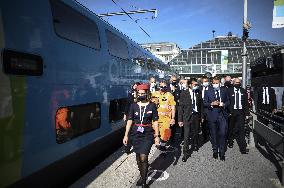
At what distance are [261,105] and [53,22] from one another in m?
7.20

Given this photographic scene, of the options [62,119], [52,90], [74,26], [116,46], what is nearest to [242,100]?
[116,46]

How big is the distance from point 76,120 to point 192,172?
258 cm

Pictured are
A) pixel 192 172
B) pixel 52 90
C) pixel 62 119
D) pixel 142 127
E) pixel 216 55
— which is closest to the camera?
pixel 52 90

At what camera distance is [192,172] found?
6.04 m

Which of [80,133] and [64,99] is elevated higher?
[64,99]

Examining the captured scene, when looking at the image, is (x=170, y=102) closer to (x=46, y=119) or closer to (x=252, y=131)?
(x=252, y=131)

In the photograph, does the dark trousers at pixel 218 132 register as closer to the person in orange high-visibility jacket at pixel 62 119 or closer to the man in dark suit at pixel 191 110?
the man in dark suit at pixel 191 110

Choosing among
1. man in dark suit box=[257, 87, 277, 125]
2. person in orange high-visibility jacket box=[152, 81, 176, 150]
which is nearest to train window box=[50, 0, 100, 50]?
person in orange high-visibility jacket box=[152, 81, 176, 150]

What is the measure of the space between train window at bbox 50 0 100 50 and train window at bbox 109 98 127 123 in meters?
1.76

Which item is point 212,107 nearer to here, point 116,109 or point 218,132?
point 218,132

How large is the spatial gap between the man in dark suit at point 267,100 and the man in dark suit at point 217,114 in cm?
213

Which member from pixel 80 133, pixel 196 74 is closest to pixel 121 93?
pixel 80 133

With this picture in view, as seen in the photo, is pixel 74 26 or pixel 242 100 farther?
pixel 242 100

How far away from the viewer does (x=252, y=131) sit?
28.0ft
